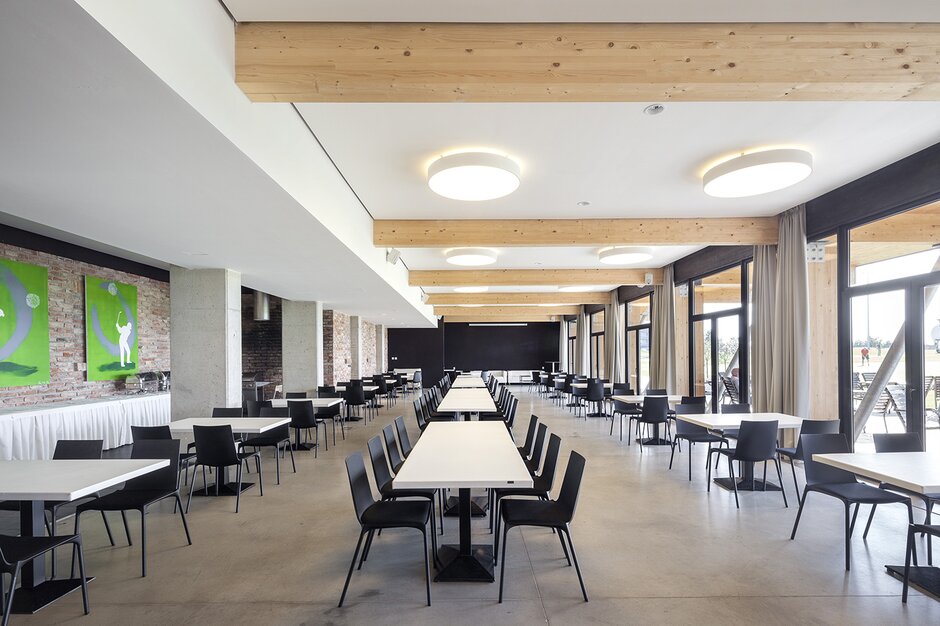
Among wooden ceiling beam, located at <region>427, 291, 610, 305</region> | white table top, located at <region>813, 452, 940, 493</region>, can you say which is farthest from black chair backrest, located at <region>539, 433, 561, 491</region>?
wooden ceiling beam, located at <region>427, 291, 610, 305</region>

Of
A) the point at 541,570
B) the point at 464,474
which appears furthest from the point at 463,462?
the point at 541,570

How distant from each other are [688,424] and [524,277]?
16.7 feet

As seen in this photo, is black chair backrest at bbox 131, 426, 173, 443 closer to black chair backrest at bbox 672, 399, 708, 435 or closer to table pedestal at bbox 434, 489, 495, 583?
table pedestal at bbox 434, 489, 495, 583

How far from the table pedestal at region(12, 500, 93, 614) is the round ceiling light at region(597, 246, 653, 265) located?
23.1ft

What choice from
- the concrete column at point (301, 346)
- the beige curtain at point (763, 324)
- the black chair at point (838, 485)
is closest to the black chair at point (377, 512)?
the black chair at point (838, 485)

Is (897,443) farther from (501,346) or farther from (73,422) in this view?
(501,346)

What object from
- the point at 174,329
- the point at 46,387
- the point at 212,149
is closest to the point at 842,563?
the point at 212,149

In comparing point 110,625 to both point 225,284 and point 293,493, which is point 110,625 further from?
point 225,284

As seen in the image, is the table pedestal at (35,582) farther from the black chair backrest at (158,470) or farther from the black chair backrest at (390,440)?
the black chair backrest at (390,440)

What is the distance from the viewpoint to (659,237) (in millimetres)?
6301

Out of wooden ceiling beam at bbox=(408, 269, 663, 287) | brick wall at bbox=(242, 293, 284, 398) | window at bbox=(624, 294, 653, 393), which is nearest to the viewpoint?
wooden ceiling beam at bbox=(408, 269, 663, 287)

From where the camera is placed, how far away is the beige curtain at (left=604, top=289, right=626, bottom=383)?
13.8m

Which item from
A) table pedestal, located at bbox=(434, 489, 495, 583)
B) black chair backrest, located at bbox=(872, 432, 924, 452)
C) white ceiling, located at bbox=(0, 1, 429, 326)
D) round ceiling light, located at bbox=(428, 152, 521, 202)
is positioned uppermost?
round ceiling light, located at bbox=(428, 152, 521, 202)

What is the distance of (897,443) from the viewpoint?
3750mm
